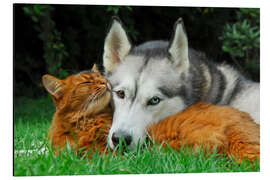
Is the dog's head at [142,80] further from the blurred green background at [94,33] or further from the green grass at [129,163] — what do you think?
the blurred green background at [94,33]

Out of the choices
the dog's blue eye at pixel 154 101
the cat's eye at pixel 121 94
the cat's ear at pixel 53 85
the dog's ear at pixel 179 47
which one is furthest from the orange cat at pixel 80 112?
the dog's ear at pixel 179 47

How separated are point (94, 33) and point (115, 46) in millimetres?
491

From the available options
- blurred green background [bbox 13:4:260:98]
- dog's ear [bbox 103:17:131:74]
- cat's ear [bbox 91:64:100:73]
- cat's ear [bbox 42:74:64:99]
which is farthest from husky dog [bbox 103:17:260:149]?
cat's ear [bbox 42:74:64:99]

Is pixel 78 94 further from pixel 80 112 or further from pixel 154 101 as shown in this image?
pixel 154 101

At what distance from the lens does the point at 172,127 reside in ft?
9.70

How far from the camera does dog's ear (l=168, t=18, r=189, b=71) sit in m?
3.17

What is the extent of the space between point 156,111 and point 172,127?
0.75 feet

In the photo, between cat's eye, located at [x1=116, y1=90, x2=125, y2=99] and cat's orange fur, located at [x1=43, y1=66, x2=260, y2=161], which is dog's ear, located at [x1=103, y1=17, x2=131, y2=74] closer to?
cat's orange fur, located at [x1=43, y1=66, x2=260, y2=161]

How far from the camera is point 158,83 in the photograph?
3.14 metres

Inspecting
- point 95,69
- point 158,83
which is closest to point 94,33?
point 95,69

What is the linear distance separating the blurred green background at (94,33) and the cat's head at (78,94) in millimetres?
418
